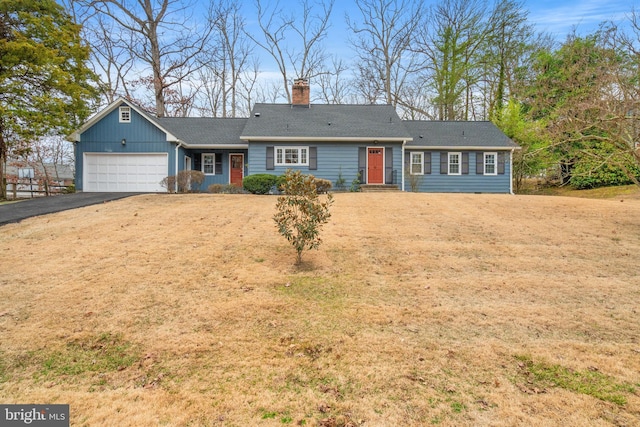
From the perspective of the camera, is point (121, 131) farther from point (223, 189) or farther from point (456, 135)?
point (456, 135)

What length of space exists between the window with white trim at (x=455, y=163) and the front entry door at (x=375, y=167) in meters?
4.09

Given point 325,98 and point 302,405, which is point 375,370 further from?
point 325,98

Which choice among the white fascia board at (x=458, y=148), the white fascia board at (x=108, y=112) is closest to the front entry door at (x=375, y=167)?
the white fascia board at (x=458, y=148)

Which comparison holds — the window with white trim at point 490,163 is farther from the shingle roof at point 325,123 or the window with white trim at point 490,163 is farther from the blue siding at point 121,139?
the blue siding at point 121,139

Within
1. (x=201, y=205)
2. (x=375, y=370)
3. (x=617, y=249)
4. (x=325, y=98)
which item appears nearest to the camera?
(x=375, y=370)

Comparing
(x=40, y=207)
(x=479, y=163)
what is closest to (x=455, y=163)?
(x=479, y=163)

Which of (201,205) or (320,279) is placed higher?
(201,205)

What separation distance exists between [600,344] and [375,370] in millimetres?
2595

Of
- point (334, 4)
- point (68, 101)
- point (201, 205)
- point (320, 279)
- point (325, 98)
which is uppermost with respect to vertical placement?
point (334, 4)

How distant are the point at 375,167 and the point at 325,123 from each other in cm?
369

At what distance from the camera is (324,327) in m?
4.24

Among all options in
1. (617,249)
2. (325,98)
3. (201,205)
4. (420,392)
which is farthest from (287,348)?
(325,98)

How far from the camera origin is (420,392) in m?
3.05

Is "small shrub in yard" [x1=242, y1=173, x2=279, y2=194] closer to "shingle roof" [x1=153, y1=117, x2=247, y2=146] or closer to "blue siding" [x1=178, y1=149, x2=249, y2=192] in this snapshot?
"blue siding" [x1=178, y1=149, x2=249, y2=192]
